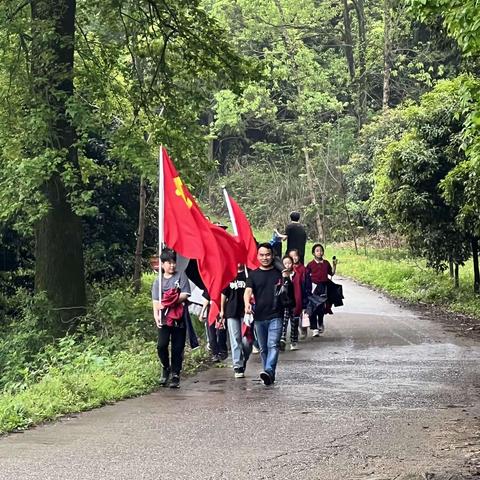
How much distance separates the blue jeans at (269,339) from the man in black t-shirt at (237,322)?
43 cm

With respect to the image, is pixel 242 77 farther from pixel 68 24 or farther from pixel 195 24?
pixel 68 24

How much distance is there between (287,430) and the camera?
324 inches

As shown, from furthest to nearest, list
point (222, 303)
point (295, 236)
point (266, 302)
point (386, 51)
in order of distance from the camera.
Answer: point (386, 51)
point (295, 236)
point (222, 303)
point (266, 302)

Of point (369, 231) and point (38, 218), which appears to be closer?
point (38, 218)

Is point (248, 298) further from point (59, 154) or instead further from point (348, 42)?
point (348, 42)

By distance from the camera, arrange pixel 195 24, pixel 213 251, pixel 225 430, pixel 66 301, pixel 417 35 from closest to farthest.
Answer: pixel 225 430, pixel 213 251, pixel 66 301, pixel 195 24, pixel 417 35

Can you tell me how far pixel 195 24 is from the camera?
16719 mm

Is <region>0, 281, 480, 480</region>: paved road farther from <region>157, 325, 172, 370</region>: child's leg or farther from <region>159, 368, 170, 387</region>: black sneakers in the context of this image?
<region>157, 325, 172, 370</region>: child's leg

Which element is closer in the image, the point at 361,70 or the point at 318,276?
the point at 318,276

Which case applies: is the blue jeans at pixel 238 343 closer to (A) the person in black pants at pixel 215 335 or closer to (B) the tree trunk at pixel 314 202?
(A) the person in black pants at pixel 215 335

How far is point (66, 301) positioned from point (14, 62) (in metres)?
4.50

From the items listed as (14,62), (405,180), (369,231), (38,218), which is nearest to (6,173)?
(38,218)

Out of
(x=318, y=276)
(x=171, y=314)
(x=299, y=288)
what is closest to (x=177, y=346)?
(x=171, y=314)

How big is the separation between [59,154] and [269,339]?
5493 millimetres
